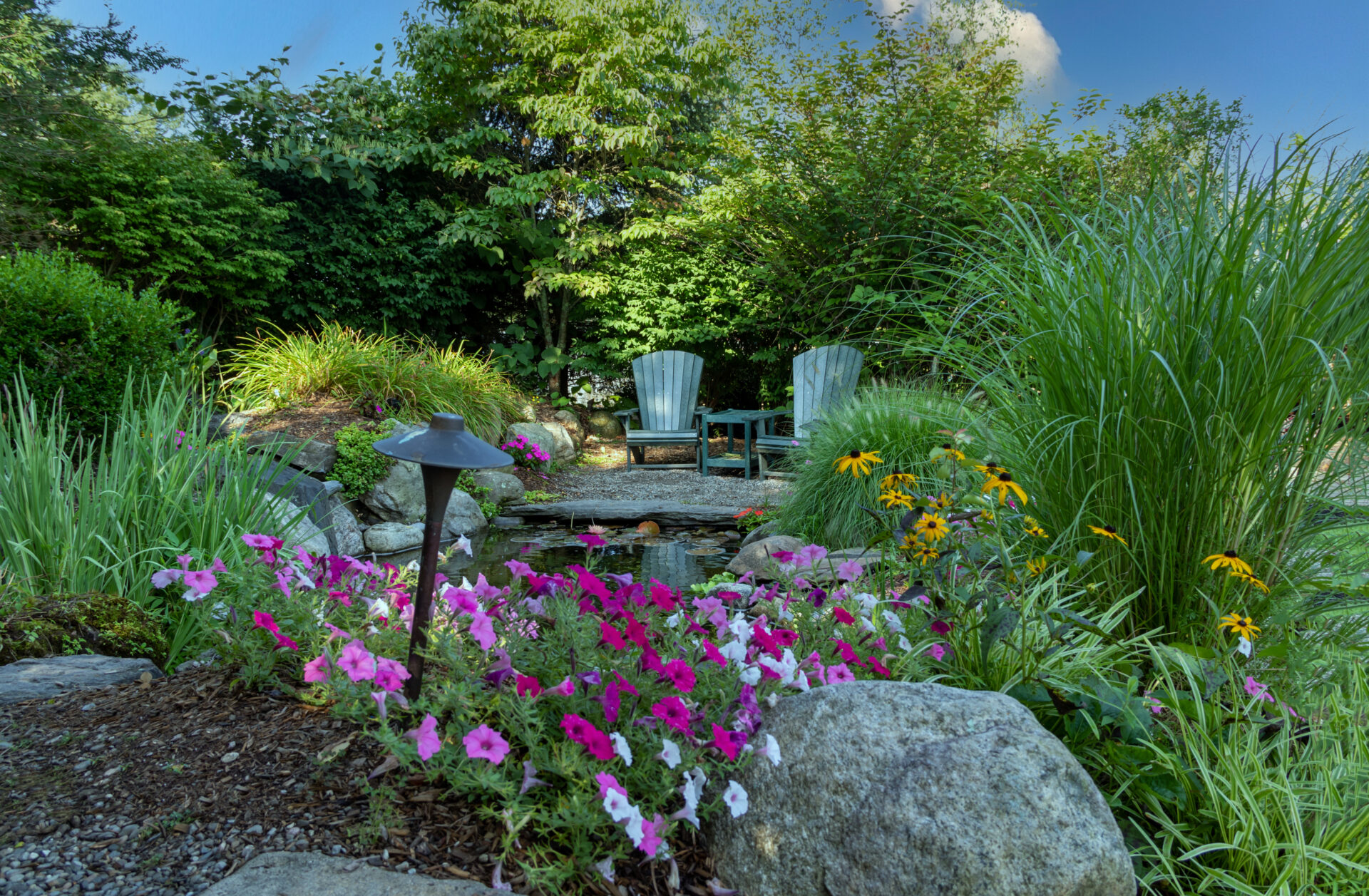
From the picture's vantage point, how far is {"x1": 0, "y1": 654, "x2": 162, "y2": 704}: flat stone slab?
4.60ft

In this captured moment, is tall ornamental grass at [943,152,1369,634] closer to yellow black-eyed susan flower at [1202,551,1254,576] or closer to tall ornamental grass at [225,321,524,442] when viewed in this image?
yellow black-eyed susan flower at [1202,551,1254,576]

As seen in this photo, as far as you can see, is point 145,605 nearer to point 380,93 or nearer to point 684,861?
point 684,861

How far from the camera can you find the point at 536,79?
29.0 feet

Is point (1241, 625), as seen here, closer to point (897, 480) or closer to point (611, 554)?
point (897, 480)

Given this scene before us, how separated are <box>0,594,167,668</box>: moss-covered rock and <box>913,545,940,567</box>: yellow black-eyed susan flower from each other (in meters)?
1.71

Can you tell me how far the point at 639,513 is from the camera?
5484mm

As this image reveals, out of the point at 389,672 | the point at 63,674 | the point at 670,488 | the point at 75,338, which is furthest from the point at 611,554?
the point at 389,672

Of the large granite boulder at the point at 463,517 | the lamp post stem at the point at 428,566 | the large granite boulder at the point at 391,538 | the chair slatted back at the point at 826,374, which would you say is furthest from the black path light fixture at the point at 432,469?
the chair slatted back at the point at 826,374

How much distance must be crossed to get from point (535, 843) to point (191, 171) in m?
8.03

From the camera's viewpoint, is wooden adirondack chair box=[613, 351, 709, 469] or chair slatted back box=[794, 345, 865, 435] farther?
wooden adirondack chair box=[613, 351, 709, 469]

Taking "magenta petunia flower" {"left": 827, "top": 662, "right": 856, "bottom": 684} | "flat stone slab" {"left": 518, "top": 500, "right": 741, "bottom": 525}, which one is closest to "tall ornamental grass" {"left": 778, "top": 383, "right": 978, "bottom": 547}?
"flat stone slab" {"left": 518, "top": 500, "right": 741, "bottom": 525}

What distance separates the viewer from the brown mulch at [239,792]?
1.01m

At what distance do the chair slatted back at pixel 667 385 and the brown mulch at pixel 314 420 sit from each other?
2.92 m

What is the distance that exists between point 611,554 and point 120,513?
278cm
